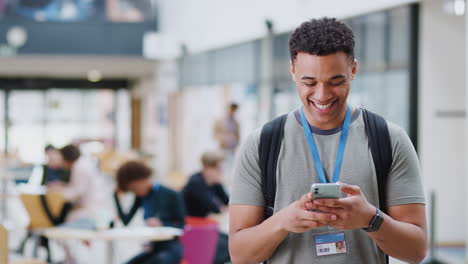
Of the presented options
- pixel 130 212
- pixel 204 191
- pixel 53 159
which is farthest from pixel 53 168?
pixel 130 212

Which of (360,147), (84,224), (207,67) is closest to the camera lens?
(360,147)

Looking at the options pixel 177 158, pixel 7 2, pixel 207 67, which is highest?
pixel 7 2

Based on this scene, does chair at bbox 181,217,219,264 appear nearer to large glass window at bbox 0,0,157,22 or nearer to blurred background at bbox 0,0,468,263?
blurred background at bbox 0,0,468,263

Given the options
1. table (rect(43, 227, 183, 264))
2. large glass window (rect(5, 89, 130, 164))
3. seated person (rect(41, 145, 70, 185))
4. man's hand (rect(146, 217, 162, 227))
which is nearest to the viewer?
table (rect(43, 227, 183, 264))

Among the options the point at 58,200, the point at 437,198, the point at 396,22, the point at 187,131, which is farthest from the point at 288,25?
the point at 187,131

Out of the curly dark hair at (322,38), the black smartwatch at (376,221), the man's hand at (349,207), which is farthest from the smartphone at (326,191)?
the curly dark hair at (322,38)

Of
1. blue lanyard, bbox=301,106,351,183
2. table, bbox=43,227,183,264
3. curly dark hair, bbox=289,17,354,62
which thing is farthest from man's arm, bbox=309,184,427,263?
table, bbox=43,227,183,264

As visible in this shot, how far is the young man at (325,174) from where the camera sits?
1928 mm

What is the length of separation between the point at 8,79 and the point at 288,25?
50.2 feet

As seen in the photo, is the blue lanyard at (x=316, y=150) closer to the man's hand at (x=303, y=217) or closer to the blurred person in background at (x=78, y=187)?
the man's hand at (x=303, y=217)

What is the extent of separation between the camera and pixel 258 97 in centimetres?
1260

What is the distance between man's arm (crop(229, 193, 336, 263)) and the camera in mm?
1832

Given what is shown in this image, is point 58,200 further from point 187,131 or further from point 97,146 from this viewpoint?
point 97,146

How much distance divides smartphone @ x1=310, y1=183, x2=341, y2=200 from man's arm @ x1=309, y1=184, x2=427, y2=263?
0.01 meters
